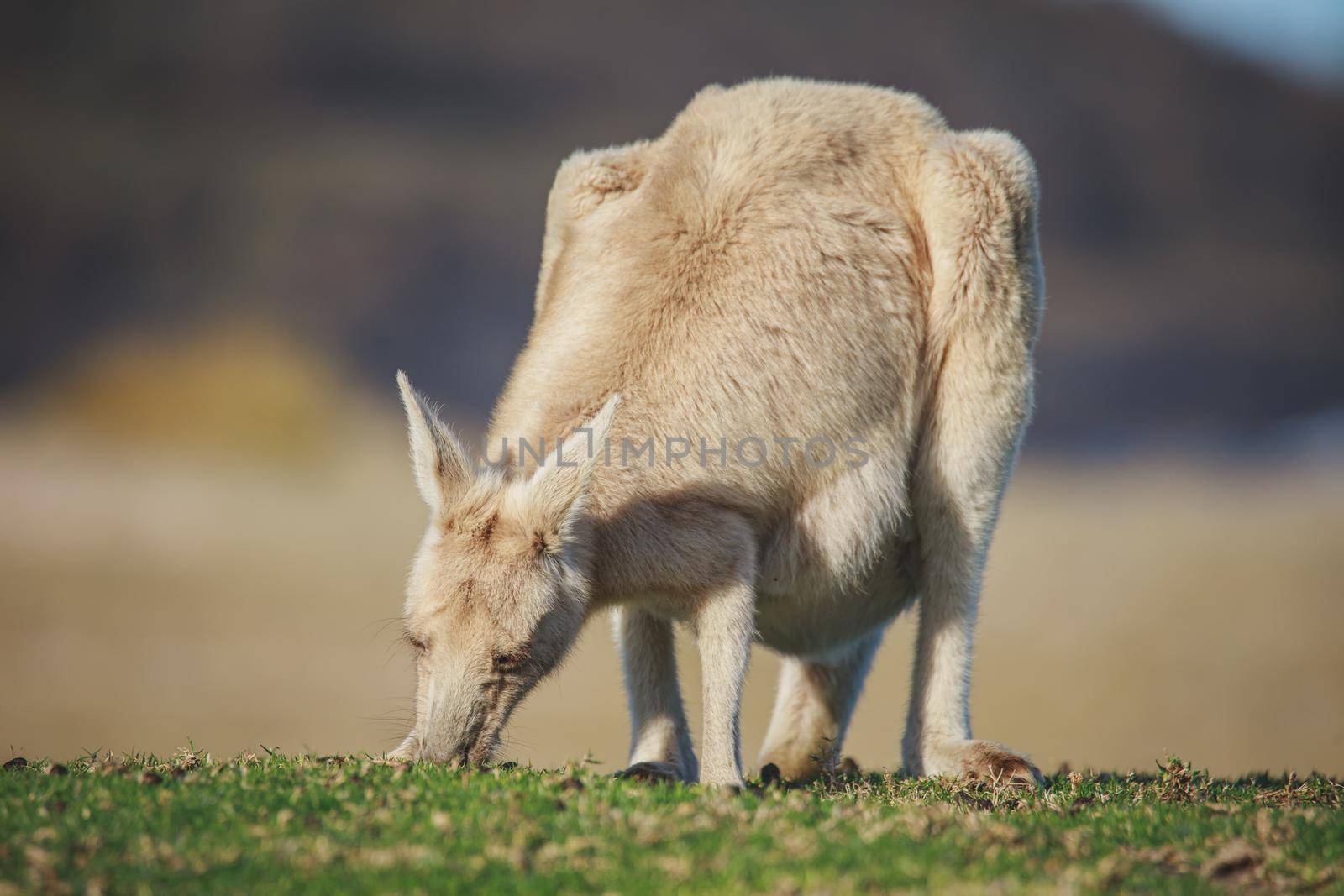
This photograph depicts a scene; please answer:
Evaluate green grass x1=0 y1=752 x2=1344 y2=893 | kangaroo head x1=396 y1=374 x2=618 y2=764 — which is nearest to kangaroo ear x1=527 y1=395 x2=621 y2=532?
kangaroo head x1=396 y1=374 x2=618 y2=764

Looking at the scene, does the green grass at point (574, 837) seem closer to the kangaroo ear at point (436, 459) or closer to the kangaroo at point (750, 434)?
the kangaroo at point (750, 434)

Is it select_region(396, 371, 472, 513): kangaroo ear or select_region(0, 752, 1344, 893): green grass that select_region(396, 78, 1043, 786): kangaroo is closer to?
select_region(396, 371, 472, 513): kangaroo ear

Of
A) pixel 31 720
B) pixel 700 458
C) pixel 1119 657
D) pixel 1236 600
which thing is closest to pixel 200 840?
pixel 700 458

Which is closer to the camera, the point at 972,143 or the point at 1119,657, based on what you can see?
the point at 972,143

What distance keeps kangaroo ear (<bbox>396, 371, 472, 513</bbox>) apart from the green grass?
0.93 metres

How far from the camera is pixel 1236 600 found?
20125 mm

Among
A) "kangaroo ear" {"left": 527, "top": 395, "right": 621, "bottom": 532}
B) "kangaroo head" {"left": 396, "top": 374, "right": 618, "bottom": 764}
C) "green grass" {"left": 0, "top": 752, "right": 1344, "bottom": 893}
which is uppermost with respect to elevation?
"kangaroo ear" {"left": 527, "top": 395, "right": 621, "bottom": 532}

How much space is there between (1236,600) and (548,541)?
18.0 m

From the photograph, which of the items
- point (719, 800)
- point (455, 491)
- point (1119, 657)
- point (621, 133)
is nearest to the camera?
point (719, 800)

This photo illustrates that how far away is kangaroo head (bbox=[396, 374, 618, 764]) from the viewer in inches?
175

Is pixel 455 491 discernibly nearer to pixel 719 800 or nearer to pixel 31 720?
pixel 719 800

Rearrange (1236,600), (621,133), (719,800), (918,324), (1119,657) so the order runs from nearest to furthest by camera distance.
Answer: (719,800) < (918,324) < (1119,657) < (1236,600) < (621,133)

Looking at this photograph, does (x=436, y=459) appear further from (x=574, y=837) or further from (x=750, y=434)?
(x=574, y=837)

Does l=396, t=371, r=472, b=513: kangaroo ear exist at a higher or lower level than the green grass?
higher
